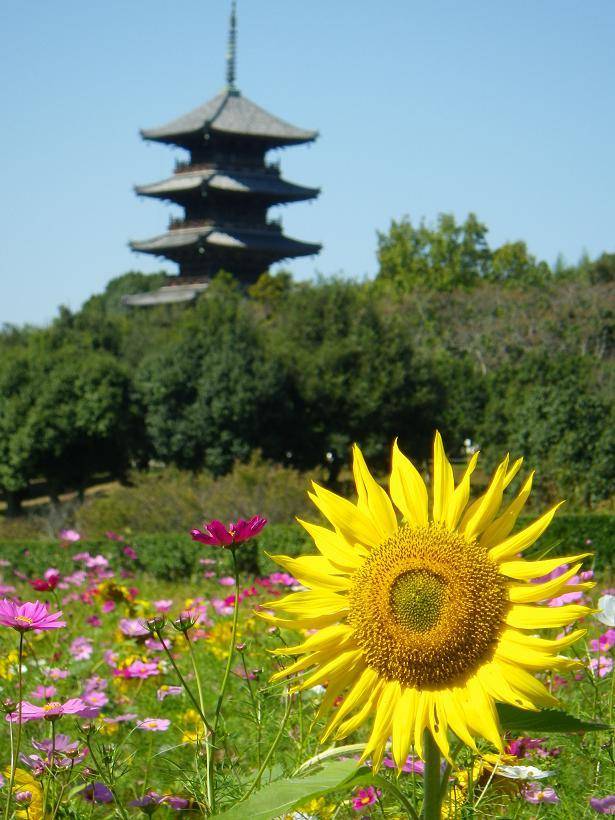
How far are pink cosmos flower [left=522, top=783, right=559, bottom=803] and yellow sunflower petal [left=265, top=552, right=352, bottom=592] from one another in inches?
31.6

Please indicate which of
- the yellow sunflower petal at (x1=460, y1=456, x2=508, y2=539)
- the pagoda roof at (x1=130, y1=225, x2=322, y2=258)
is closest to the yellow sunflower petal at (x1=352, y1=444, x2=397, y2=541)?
the yellow sunflower petal at (x1=460, y1=456, x2=508, y2=539)

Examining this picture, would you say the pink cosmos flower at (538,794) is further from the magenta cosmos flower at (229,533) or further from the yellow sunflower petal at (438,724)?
the magenta cosmos flower at (229,533)

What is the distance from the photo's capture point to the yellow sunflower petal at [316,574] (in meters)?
1.67

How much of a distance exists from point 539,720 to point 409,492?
397 mm

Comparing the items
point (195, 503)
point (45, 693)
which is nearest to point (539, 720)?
point (45, 693)

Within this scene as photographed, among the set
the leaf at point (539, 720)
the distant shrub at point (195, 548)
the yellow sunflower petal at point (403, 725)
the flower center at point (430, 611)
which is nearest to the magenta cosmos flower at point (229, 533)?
the flower center at point (430, 611)

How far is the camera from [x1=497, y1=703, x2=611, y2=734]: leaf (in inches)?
60.1

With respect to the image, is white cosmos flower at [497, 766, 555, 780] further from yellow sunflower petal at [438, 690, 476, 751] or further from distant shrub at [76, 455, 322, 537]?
distant shrub at [76, 455, 322, 537]

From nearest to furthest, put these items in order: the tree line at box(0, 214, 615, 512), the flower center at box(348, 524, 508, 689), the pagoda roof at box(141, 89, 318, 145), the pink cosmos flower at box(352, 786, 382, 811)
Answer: the flower center at box(348, 524, 508, 689) → the pink cosmos flower at box(352, 786, 382, 811) → the tree line at box(0, 214, 615, 512) → the pagoda roof at box(141, 89, 318, 145)

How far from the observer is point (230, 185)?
3931 centimetres

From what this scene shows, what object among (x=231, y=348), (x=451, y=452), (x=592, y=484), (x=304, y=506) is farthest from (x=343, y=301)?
(x=304, y=506)

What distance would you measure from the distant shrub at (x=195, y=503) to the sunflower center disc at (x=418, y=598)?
11.5 metres

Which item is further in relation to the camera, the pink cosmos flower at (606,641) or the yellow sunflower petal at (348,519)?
the pink cosmos flower at (606,641)

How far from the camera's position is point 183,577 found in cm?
1253
